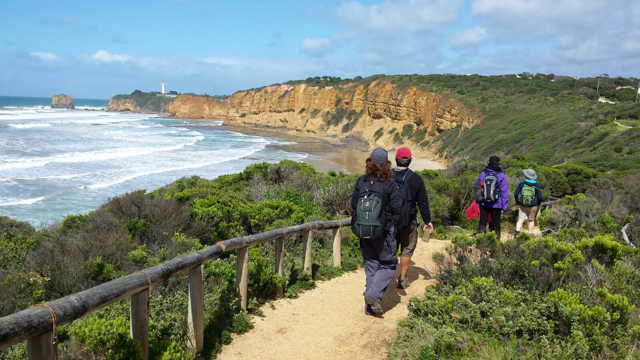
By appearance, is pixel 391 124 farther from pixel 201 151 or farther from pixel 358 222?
pixel 358 222

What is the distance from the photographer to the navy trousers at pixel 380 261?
4.72 meters

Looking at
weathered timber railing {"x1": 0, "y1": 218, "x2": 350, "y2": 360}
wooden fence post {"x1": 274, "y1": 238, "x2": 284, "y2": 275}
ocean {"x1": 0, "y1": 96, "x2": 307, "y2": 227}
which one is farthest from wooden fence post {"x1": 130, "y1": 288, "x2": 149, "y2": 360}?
ocean {"x1": 0, "y1": 96, "x2": 307, "y2": 227}

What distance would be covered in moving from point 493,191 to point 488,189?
0.24ft

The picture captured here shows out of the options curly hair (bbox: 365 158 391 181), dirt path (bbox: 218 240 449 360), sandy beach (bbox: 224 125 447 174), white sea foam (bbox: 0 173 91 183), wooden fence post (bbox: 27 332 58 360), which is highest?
curly hair (bbox: 365 158 391 181)

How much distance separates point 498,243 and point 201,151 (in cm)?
3859

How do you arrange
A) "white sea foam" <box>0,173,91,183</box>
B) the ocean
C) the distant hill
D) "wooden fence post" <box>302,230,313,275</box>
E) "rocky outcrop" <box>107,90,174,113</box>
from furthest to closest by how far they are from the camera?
"rocky outcrop" <box>107,90,174,113</box>
the distant hill
"white sea foam" <box>0,173,91,183</box>
the ocean
"wooden fence post" <box>302,230,313,275</box>

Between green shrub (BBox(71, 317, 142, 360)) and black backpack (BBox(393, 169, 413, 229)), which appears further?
black backpack (BBox(393, 169, 413, 229))

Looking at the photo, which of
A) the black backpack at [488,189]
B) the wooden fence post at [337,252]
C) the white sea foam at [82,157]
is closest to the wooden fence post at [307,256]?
the wooden fence post at [337,252]

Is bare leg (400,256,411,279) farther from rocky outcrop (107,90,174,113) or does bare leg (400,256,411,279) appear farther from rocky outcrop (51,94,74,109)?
rocky outcrop (51,94,74,109)

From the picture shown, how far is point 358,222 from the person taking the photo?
452cm

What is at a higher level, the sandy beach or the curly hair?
the curly hair

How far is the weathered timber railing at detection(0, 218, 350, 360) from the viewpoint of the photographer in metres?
2.15

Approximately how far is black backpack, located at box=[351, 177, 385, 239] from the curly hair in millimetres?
65

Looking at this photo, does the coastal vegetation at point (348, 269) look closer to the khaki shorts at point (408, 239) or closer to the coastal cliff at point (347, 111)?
the khaki shorts at point (408, 239)
